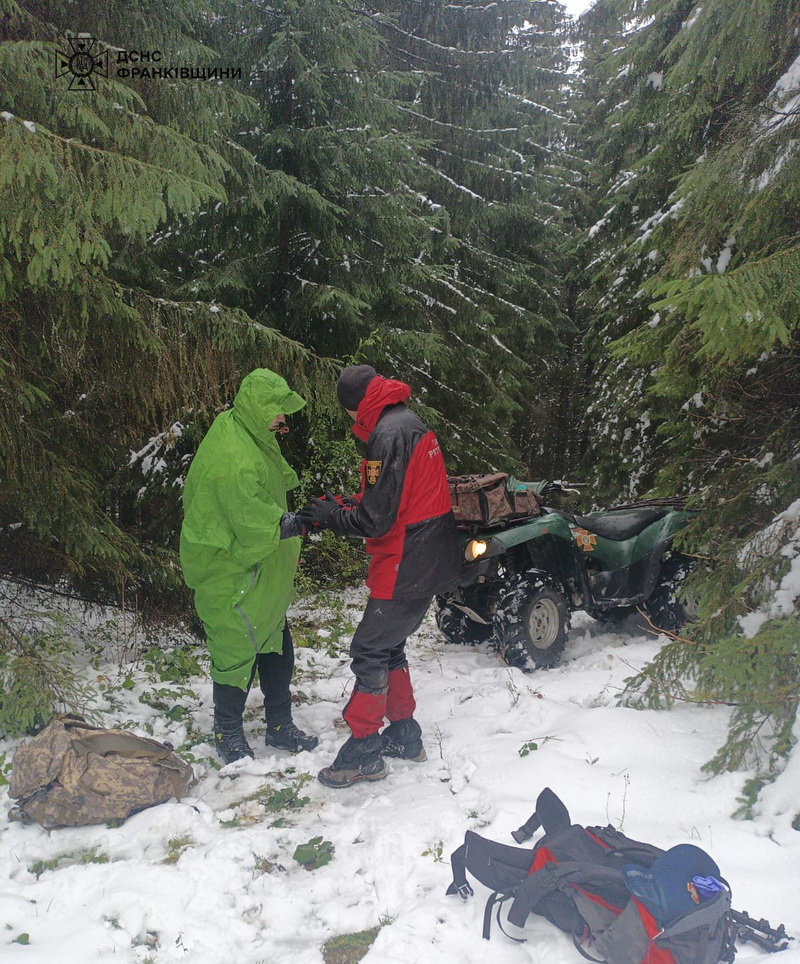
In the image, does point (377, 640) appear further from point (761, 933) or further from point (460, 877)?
point (761, 933)

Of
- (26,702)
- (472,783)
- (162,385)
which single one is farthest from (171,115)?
(472,783)

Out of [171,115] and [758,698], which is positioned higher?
[171,115]

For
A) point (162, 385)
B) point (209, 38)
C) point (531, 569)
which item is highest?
→ point (209, 38)

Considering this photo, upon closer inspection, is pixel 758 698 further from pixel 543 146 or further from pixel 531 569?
pixel 543 146

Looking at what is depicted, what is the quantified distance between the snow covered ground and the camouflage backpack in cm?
9

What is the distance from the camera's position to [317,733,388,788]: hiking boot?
4.09 metres

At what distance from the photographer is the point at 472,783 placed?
3969mm

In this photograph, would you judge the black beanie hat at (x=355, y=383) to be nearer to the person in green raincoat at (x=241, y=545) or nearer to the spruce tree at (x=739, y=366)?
the person in green raincoat at (x=241, y=545)

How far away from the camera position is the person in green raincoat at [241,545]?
13.3 feet

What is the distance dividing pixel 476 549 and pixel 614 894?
3314 millimetres

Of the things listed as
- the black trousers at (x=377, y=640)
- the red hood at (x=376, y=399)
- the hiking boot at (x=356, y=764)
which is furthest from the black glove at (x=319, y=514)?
the hiking boot at (x=356, y=764)

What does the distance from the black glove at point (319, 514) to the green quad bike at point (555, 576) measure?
193cm

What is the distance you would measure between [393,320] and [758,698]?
852cm

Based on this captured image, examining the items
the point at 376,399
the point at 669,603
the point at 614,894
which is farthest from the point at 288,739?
the point at 669,603
